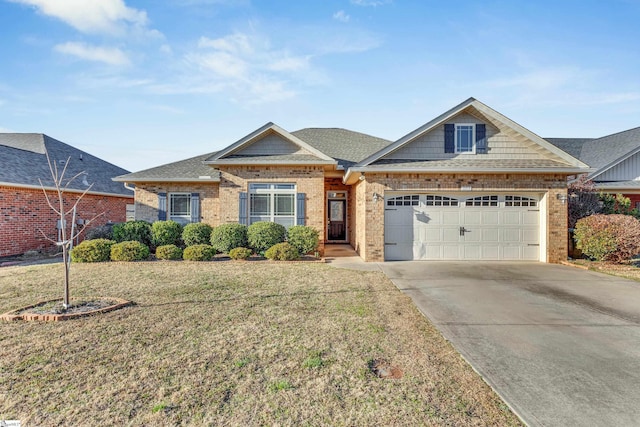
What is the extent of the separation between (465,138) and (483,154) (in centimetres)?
81

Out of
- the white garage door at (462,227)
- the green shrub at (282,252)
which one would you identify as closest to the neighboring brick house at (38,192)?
the green shrub at (282,252)

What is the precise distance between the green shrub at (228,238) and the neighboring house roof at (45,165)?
7558 millimetres

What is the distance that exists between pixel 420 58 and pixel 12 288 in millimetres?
13014

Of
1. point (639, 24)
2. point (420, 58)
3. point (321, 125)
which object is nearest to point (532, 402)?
point (420, 58)

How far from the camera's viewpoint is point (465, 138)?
1113 cm

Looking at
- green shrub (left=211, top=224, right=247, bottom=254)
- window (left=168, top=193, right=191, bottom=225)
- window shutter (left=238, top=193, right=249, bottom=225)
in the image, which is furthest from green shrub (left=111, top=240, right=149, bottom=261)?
window shutter (left=238, top=193, right=249, bottom=225)

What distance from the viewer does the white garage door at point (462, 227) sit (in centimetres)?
1096

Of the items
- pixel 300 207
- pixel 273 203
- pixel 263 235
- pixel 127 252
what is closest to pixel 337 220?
pixel 300 207

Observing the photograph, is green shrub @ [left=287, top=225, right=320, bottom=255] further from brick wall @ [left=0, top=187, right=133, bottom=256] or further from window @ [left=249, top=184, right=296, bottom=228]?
brick wall @ [left=0, top=187, right=133, bottom=256]

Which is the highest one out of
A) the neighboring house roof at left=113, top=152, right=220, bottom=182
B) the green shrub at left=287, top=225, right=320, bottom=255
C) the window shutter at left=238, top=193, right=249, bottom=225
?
the neighboring house roof at left=113, top=152, right=220, bottom=182

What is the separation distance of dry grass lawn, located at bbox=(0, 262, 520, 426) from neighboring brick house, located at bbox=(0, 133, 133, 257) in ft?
23.4

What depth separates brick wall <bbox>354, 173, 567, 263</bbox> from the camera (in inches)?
423

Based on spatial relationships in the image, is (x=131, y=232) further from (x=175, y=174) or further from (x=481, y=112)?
(x=481, y=112)

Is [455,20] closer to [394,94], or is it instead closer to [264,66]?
[394,94]
